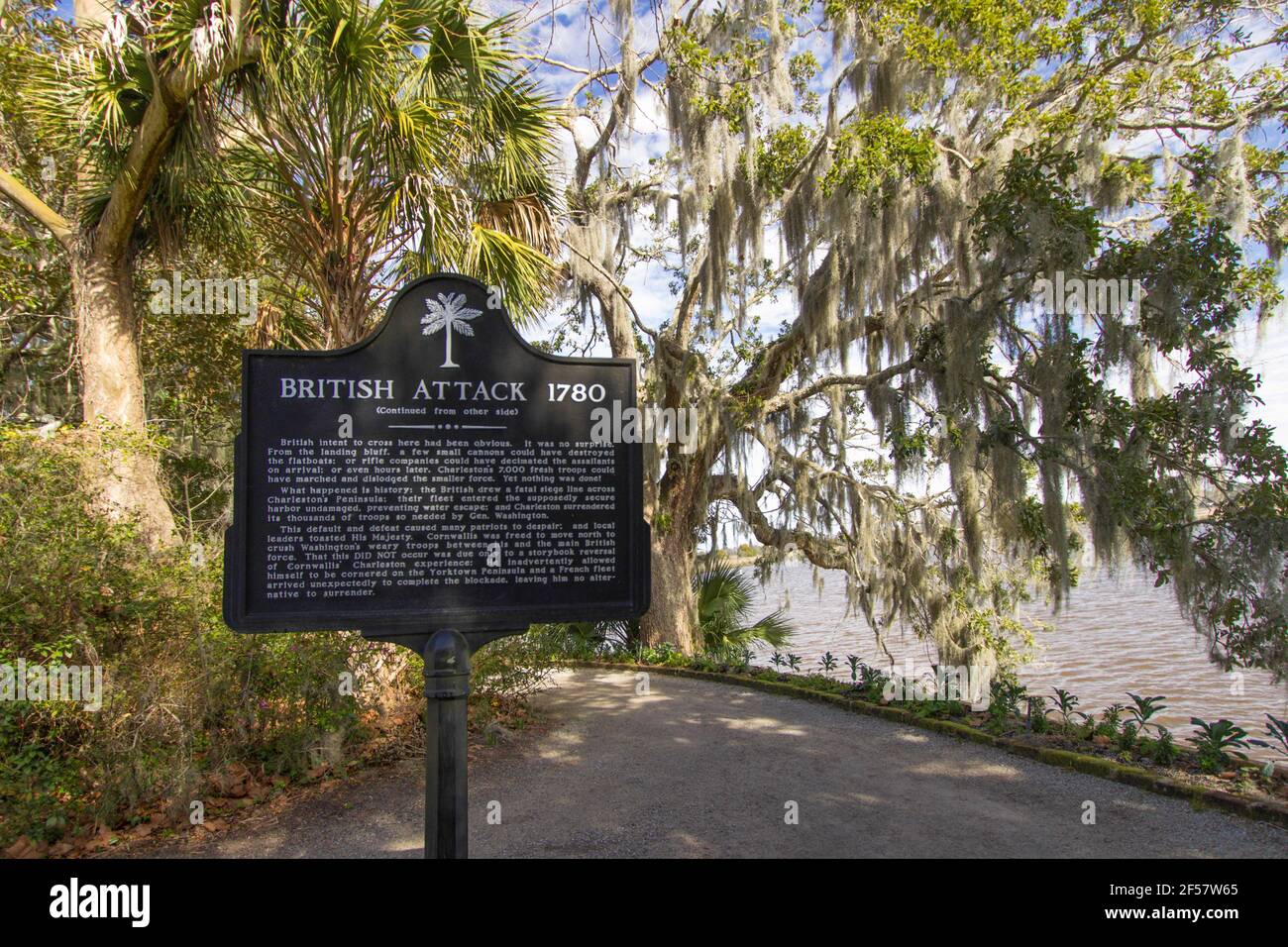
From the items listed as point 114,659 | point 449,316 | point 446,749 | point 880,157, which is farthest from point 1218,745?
point 114,659

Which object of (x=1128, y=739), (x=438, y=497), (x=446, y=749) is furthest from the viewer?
(x=1128, y=739)

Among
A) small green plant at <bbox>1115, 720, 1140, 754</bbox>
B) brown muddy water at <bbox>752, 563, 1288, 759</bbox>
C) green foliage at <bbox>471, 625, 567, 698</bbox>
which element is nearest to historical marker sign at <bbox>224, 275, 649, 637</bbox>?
green foliage at <bbox>471, 625, 567, 698</bbox>

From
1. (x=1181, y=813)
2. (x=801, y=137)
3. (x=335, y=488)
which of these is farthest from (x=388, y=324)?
(x=801, y=137)

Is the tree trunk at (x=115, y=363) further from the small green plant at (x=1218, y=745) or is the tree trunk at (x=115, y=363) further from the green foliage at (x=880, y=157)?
the small green plant at (x=1218, y=745)

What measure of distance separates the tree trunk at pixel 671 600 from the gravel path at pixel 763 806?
5.17m

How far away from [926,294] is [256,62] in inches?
283

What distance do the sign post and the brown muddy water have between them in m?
5.22

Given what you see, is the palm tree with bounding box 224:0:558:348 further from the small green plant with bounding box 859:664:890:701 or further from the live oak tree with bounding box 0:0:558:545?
the small green plant with bounding box 859:664:890:701

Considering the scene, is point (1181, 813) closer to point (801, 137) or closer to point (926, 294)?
point (926, 294)

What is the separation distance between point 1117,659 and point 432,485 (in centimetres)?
1718

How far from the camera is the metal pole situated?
312 cm

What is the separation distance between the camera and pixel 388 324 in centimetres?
339

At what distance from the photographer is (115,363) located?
7.28m

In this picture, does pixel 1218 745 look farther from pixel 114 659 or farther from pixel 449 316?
pixel 114 659
